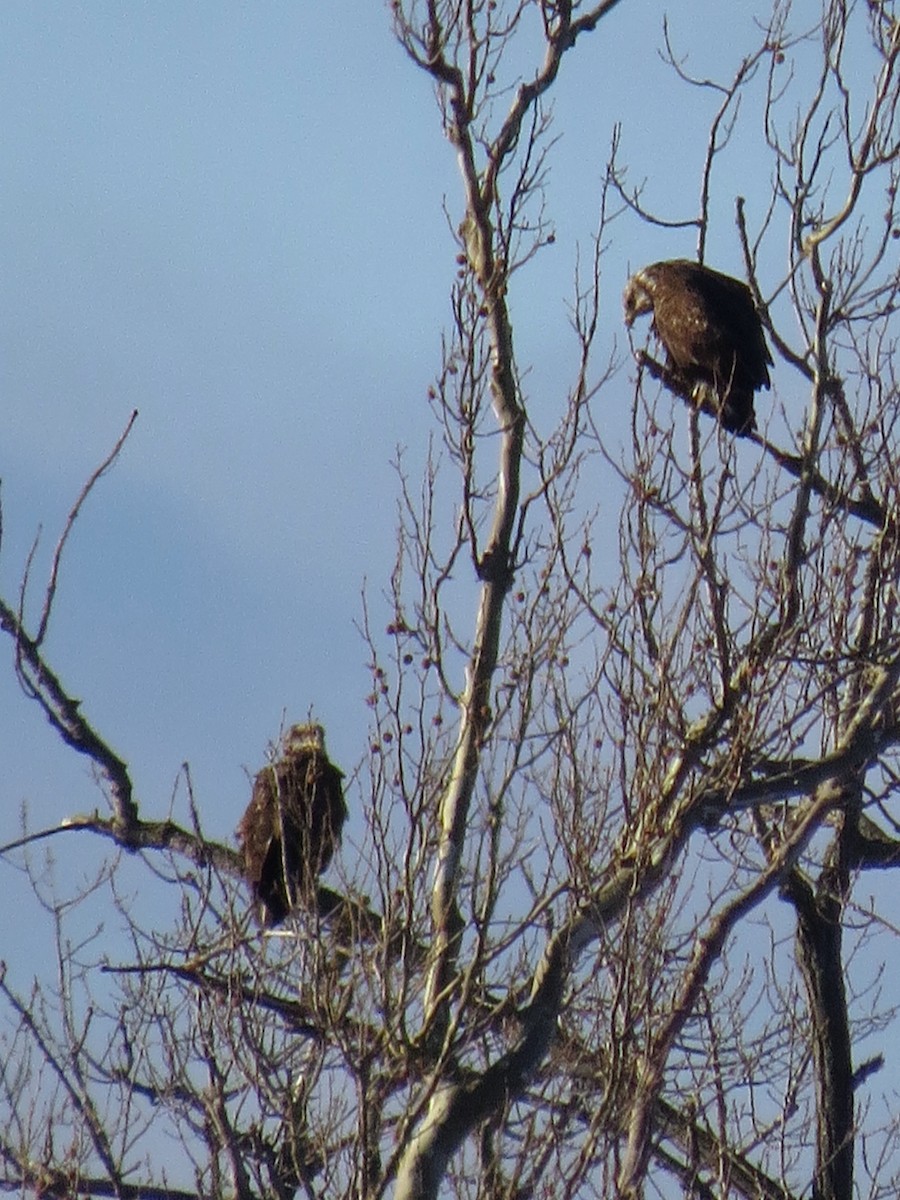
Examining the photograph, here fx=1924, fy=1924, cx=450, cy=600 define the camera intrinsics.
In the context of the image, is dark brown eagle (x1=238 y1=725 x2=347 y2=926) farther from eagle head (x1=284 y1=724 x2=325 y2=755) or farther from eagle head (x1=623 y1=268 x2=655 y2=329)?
eagle head (x1=623 y1=268 x2=655 y2=329)

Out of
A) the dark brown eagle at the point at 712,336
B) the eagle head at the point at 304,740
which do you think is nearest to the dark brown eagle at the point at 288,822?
the eagle head at the point at 304,740

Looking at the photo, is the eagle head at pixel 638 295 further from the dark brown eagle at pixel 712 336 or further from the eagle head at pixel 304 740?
the eagle head at pixel 304 740

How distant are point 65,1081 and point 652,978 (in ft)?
7.03

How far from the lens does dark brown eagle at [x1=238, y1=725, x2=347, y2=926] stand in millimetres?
7605

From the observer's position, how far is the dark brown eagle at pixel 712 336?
7.94 m

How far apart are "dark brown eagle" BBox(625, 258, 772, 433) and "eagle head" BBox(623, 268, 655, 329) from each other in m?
0.05

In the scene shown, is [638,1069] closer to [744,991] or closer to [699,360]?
[744,991]

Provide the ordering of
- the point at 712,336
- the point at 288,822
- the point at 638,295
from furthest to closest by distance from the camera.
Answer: the point at 638,295
the point at 712,336
the point at 288,822

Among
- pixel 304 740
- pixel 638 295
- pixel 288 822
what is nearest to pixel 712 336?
pixel 638 295

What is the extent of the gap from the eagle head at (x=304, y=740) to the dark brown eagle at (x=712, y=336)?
84.2 inches

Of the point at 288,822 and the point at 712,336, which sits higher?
the point at 712,336

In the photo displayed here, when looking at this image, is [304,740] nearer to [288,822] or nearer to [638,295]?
[288,822]

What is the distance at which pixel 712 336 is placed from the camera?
8180 mm

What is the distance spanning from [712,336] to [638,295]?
33.1 inches
